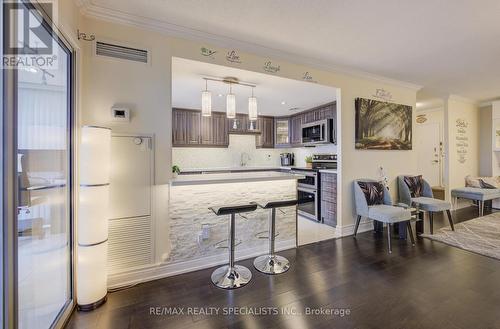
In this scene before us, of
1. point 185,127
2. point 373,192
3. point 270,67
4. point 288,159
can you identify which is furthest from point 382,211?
point 185,127

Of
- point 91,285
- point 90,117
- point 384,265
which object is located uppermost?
point 90,117

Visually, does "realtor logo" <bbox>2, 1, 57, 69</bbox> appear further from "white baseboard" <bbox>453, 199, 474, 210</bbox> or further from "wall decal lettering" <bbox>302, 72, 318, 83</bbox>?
"white baseboard" <bbox>453, 199, 474, 210</bbox>

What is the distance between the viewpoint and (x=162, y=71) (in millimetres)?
2369

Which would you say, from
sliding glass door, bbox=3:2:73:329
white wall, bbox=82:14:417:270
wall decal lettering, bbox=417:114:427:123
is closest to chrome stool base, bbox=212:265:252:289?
white wall, bbox=82:14:417:270

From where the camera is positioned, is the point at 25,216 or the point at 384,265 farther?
the point at 384,265

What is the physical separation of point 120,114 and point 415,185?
4.71 metres

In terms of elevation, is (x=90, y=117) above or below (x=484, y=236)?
above

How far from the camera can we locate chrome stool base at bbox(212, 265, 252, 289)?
2242mm

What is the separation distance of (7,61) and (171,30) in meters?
1.57

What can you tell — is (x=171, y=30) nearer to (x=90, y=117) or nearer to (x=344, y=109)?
(x=90, y=117)

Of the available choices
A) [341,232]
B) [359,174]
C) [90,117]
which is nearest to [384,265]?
[341,232]

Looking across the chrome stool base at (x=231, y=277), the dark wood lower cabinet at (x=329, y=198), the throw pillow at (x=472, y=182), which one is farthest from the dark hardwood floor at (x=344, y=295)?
the throw pillow at (x=472, y=182)

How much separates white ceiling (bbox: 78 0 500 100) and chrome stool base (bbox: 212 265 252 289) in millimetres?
2586

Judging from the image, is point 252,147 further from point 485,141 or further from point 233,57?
point 485,141
